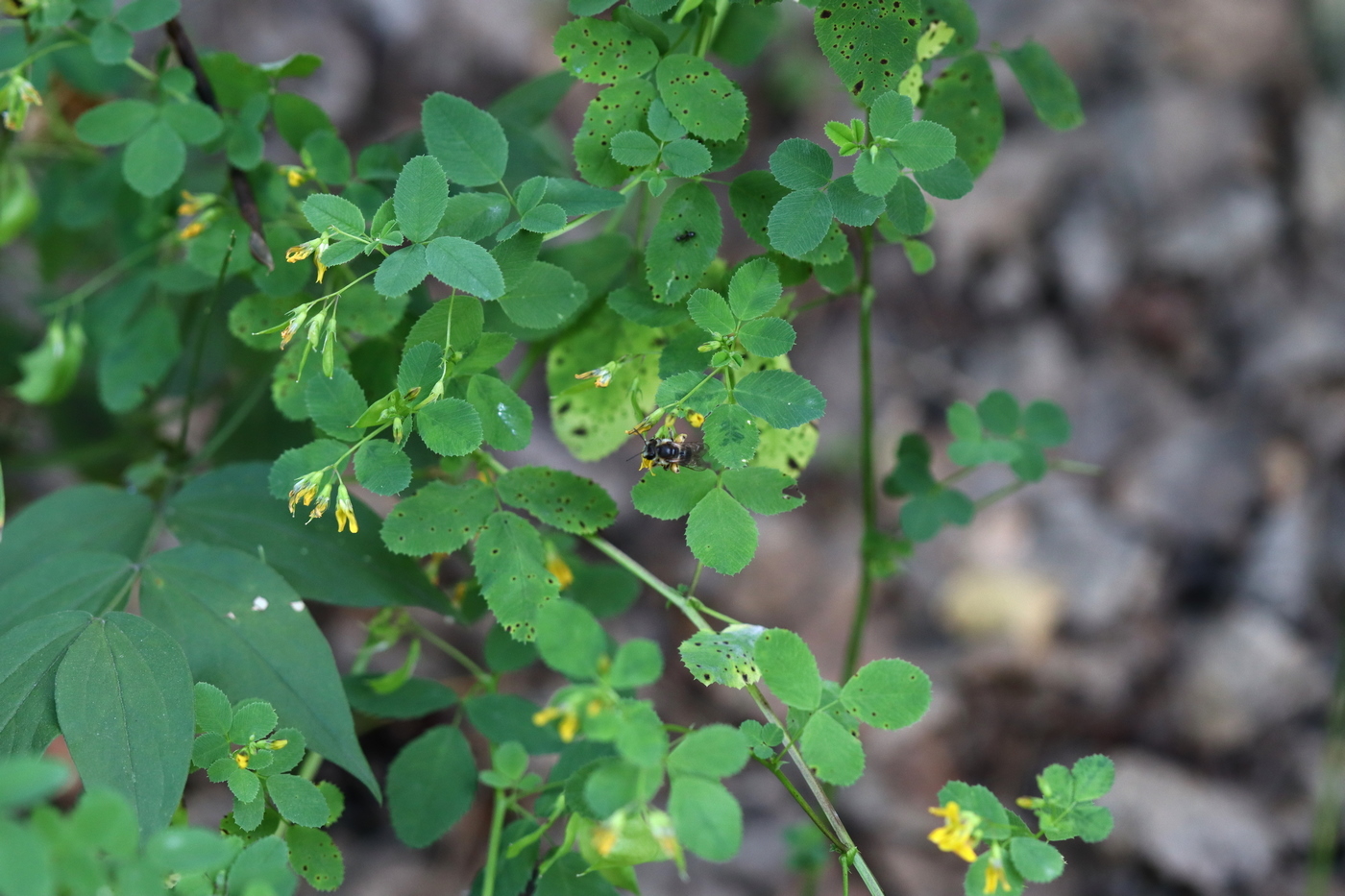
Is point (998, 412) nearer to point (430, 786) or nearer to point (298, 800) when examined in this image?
point (430, 786)

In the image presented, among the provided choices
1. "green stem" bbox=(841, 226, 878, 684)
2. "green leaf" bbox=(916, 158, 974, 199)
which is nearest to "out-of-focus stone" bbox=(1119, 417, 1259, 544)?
"green stem" bbox=(841, 226, 878, 684)

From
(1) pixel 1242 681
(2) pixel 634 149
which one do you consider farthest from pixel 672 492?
(1) pixel 1242 681

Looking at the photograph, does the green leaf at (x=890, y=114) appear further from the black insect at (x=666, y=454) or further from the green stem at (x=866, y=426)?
the black insect at (x=666, y=454)

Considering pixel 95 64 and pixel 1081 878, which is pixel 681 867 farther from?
pixel 1081 878

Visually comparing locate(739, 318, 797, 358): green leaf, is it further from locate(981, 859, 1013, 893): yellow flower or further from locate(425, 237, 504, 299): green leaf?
locate(981, 859, 1013, 893): yellow flower

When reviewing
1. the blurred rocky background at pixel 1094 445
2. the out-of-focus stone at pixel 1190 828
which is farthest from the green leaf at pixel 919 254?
the out-of-focus stone at pixel 1190 828
